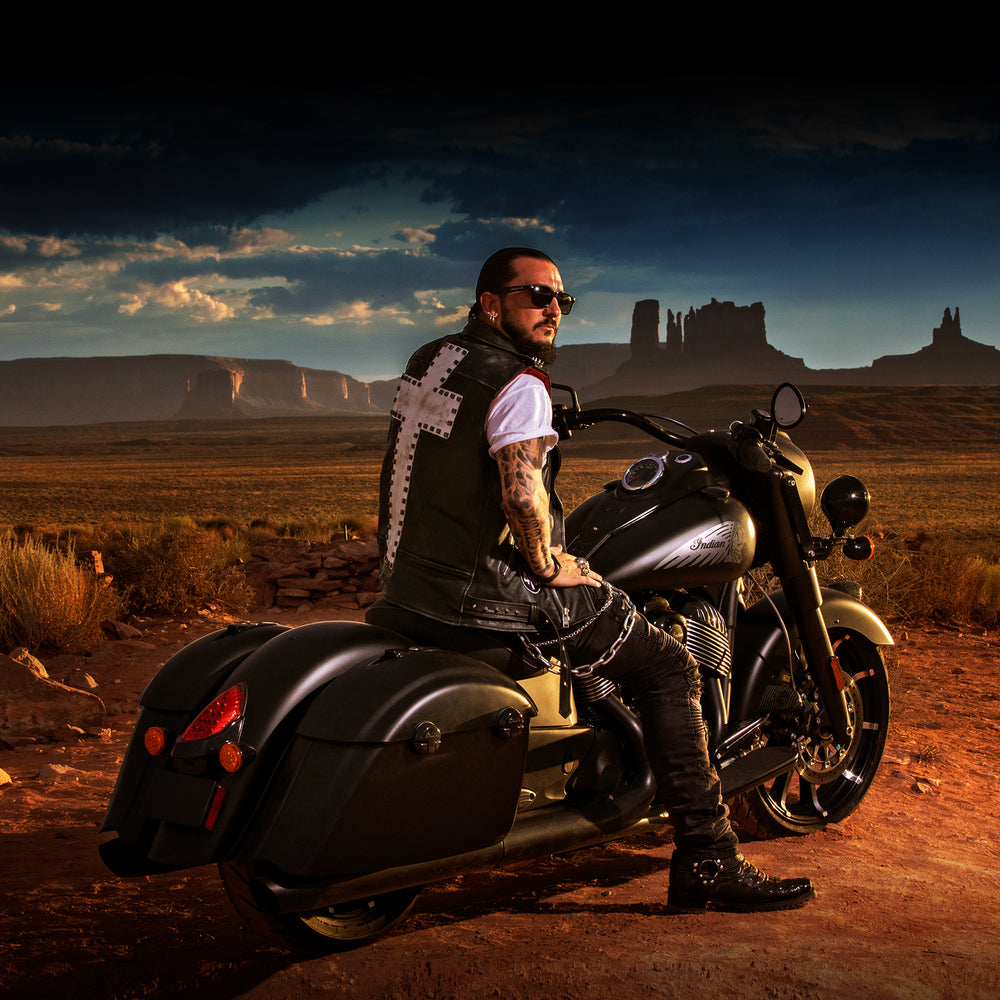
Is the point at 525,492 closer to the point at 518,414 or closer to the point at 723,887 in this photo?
the point at 518,414

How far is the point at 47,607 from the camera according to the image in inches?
326

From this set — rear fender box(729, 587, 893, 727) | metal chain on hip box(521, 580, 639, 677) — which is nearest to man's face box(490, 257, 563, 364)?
metal chain on hip box(521, 580, 639, 677)

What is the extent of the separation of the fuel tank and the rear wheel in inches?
50.5

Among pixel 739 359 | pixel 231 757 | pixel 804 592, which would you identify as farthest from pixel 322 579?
pixel 739 359

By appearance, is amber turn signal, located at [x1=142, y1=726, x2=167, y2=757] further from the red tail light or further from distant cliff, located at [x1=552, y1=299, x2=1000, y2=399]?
distant cliff, located at [x1=552, y1=299, x2=1000, y2=399]

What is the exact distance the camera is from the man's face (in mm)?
2926

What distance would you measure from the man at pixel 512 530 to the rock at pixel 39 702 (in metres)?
4.25

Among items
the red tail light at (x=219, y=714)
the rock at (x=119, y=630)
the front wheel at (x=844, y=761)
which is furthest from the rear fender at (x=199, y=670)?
the rock at (x=119, y=630)

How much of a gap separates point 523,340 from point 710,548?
107cm

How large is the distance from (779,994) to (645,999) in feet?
1.19

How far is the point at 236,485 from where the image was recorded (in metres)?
45.8

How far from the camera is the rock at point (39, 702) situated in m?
6.16

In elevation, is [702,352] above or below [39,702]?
above

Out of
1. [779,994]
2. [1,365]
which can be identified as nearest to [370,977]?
[779,994]
